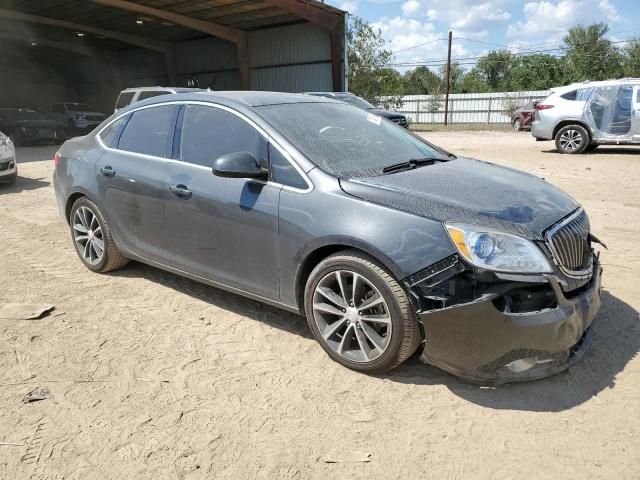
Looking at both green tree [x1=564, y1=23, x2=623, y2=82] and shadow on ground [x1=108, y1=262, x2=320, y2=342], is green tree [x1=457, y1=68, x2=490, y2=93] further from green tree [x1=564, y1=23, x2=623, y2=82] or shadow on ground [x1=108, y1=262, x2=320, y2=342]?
shadow on ground [x1=108, y1=262, x2=320, y2=342]

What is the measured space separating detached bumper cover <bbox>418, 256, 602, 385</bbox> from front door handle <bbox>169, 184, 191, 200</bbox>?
1.94 metres

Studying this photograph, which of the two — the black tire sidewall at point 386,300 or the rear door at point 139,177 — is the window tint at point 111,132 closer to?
the rear door at point 139,177

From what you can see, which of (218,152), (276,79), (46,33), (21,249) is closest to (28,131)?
(276,79)

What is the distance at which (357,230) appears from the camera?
295 centimetres

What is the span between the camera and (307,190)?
3.21m

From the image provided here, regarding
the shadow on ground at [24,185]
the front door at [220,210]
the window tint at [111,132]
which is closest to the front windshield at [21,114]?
the shadow on ground at [24,185]

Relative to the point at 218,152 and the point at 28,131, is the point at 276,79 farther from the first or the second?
the point at 218,152

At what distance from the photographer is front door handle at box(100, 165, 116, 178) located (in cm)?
440

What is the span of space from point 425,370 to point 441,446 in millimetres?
672

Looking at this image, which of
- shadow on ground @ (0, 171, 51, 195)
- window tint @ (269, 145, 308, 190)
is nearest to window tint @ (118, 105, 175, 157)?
window tint @ (269, 145, 308, 190)

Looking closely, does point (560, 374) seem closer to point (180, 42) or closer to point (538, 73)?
point (180, 42)

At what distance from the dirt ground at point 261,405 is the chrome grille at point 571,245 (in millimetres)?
608

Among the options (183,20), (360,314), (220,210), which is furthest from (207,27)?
(360,314)

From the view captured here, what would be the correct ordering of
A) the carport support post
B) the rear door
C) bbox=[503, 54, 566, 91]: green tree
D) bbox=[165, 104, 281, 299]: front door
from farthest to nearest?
bbox=[503, 54, 566, 91]: green tree
the carport support post
the rear door
bbox=[165, 104, 281, 299]: front door
